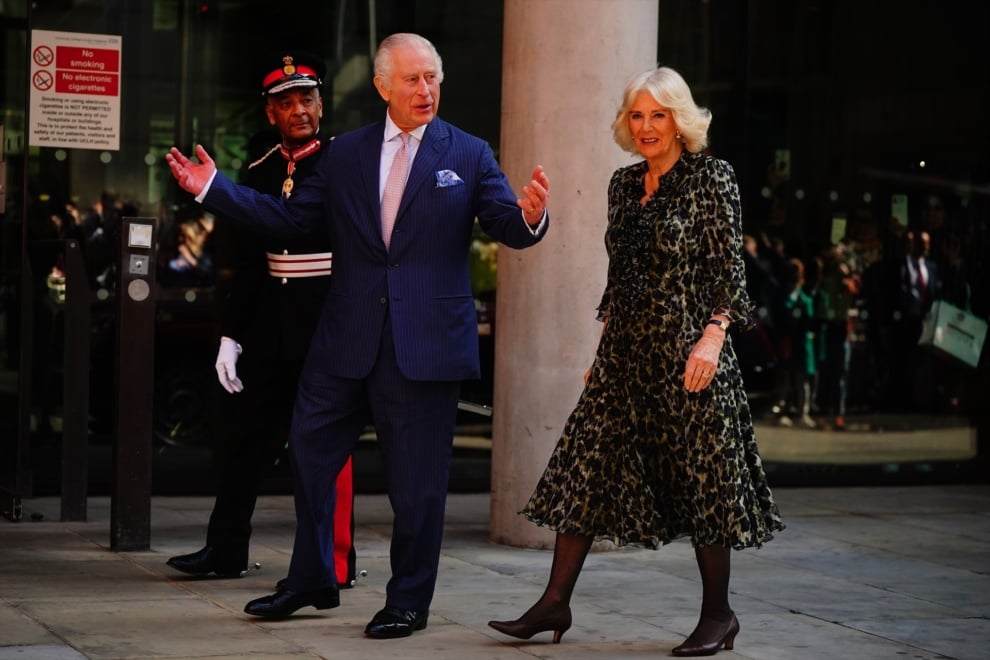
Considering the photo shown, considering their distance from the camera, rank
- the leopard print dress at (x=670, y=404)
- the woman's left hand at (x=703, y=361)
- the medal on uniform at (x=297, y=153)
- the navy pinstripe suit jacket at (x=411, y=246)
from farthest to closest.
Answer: the medal on uniform at (x=297, y=153) → the navy pinstripe suit jacket at (x=411, y=246) → the leopard print dress at (x=670, y=404) → the woman's left hand at (x=703, y=361)

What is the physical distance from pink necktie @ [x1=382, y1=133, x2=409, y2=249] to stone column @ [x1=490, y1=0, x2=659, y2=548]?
6.24 ft

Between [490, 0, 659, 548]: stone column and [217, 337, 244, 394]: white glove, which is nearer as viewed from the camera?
[217, 337, 244, 394]: white glove

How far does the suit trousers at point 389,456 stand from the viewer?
586 centimetres

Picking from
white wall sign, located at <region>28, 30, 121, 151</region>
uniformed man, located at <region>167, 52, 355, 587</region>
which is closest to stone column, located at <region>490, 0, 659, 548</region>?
uniformed man, located at <region>167, 52, 355, 587</region>

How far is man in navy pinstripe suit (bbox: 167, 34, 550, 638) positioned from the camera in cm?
583

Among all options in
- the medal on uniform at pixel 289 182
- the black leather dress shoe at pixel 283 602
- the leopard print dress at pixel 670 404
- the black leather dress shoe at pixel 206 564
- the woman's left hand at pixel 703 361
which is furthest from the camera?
the black leather dress shoe at pixel 206 564

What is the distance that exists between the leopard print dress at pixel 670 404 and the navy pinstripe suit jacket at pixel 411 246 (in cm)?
40

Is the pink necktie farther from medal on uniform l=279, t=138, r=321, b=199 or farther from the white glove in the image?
the white glove

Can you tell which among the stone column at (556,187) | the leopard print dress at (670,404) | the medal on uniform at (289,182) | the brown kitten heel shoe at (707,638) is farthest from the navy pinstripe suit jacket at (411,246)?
the stone column at (556,187)

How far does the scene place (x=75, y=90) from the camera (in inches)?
351

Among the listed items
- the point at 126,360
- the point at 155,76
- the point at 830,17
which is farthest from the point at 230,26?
the point at 830,17

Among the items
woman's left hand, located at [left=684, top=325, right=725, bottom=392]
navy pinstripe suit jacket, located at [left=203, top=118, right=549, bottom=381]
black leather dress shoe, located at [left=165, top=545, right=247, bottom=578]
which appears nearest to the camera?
woman's left hand, located at [left=684, top=325, right=725, bottom=392]

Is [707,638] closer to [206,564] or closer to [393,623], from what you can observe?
[393,623]

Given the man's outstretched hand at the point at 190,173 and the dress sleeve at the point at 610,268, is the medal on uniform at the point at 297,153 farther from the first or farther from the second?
the dress sleeve at the point at 610,268
